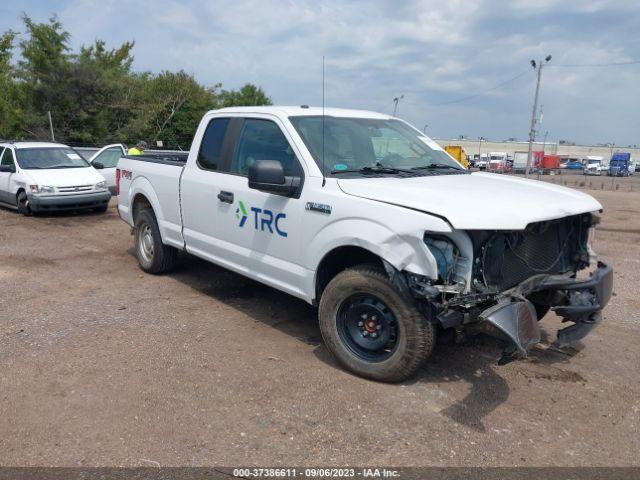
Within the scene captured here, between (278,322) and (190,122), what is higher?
(190,122)

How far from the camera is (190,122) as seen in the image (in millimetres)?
39312

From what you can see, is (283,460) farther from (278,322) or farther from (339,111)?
(339,111)

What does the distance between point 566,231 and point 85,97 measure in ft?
101

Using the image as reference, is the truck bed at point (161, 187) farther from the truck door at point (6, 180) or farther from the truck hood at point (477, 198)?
the truck door at point (6, 180)

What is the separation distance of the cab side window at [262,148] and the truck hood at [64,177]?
8.02 m

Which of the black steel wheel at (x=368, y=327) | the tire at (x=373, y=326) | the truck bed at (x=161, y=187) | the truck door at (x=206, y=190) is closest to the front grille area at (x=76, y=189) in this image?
the truck bed at (x=161, y=187)

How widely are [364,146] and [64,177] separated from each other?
9.30m

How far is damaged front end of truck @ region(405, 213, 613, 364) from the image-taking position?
3.52m

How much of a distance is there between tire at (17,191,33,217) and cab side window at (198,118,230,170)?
775cm

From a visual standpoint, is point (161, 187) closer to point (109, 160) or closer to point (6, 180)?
point (6, 180)

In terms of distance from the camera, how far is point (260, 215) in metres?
4.85

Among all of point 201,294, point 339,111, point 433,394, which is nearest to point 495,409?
point 433,394

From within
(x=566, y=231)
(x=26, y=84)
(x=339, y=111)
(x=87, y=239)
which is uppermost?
(x=26, y=84)

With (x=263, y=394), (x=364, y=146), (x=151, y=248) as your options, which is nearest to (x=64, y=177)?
(x=151, y=248)
